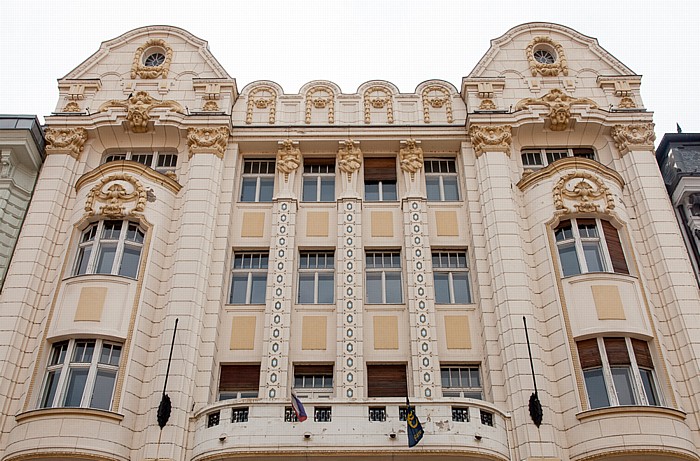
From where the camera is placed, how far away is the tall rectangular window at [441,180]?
2428 cm

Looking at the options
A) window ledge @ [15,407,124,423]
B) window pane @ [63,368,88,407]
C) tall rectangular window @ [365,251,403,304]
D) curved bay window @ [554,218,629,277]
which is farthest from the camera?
tall rectangular window @ [365,251,403,304]

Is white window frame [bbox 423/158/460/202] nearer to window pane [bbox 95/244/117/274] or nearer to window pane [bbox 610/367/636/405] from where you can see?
window pane [bbox 610/367/636/405]

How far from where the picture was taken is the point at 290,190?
78.1ft

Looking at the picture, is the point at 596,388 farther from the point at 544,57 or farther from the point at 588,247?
the point at 544,57

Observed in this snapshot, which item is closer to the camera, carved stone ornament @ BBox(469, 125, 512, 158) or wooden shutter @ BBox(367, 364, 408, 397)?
wooden shutter @ BBox(367, 364, 408, 397)

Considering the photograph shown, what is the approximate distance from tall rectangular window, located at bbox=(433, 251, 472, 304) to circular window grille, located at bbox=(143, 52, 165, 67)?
540 inches

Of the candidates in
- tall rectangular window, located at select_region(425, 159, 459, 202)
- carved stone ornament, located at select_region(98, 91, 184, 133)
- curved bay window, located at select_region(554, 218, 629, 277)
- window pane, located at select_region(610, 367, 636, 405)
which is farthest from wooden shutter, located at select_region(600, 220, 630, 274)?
carved stone ornament, located at select_region(98, 91, 184, 133)

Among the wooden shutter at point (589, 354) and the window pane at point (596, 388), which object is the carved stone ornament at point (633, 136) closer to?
the wooden shutter at point (589, 354)

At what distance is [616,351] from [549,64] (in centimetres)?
1254

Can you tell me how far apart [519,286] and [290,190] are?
8463mm

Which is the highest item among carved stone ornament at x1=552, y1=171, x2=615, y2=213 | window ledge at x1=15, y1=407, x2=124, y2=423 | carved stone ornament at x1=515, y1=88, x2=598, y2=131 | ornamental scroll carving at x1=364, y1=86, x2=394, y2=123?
ornamental scroll carving at x1=364, y1=86, x2=394, y2=123

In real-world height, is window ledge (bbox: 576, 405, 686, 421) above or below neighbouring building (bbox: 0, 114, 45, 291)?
below

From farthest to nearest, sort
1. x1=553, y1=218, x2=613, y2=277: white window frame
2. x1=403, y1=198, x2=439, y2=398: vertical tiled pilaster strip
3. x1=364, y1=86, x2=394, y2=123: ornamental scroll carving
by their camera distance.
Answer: x1=364, y1=86, x2=394, y2=123: ornamental scroll carving < x1=553, y1=218, x2=613, y2=277: white window frame < x1=403, y1=198, x2=439, y2=398: vertical tiled pilaster strip

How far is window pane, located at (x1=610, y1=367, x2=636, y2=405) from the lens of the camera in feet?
59.4
